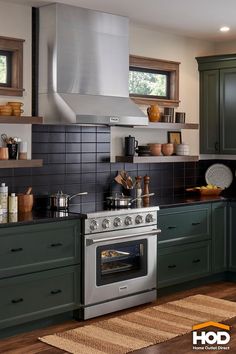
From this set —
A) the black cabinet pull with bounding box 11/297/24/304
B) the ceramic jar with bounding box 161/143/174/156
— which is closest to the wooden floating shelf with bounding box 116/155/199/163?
the ceramic jar with bounding box 161/143/174/156

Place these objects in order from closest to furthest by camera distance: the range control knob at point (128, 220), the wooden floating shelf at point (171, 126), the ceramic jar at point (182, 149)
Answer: the range control knob at point (128, 220)
the wooden floating shelf at point (171, 126)
the ceramic jar at point (182, 149)

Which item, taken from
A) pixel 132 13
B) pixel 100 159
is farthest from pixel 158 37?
pixel 100 159

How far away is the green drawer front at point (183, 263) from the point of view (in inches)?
228

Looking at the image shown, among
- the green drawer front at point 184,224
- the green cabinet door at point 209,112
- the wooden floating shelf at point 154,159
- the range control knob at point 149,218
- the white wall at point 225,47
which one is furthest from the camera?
the white wall at point 225,47

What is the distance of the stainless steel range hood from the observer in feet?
17.3

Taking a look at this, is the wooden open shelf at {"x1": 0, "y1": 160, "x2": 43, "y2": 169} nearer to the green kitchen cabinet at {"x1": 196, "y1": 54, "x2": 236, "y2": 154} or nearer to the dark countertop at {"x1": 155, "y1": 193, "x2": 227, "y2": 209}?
the dark countertop at {"x1": 155, "y1": 193, "x2": 227, "y2": 209}

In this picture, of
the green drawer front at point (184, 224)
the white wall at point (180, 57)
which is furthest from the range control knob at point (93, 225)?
the white wall at point (180, 57)

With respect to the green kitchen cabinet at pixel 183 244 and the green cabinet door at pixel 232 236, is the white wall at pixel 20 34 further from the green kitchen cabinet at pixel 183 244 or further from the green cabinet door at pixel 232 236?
the green cabinet door at pixel 232 236

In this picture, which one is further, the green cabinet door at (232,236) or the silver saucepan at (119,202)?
the green cabinet door at (232,236)

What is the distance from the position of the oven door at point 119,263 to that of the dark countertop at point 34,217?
27cm

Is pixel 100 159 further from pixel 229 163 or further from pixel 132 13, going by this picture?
pixel 229 163

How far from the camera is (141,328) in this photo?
4.83 metres

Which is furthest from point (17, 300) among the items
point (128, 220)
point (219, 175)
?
point (219, 175)

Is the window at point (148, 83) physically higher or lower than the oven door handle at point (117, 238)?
higher
